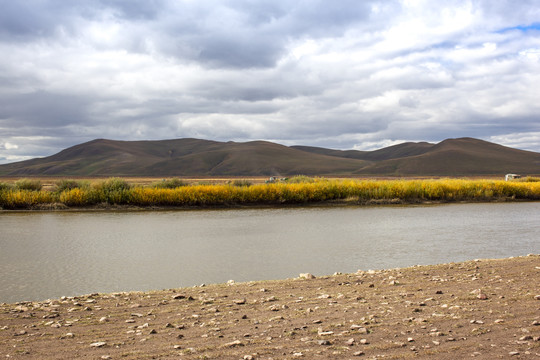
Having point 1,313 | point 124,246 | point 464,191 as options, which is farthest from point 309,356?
point 464,191

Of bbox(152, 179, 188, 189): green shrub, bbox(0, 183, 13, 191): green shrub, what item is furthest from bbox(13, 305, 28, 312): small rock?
bbox(0, 183, 13, 191): green shrub

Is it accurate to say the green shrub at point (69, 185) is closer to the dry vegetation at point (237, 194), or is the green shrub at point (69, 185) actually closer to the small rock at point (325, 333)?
the dry vegetation at point (237, 194)

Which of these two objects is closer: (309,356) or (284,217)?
(309,356)

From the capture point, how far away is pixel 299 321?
222 inches

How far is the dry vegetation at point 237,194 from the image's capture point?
27.6 m

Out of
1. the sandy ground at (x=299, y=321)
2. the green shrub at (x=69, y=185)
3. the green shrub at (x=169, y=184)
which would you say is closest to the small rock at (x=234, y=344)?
the sandy ground at (x=299, y=321)

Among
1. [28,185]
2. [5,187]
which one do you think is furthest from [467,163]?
[5,187]

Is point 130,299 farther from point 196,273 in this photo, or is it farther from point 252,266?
point 252,266

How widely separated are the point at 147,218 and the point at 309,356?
62.6ft

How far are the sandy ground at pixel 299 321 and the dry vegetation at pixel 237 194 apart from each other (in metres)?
20.9

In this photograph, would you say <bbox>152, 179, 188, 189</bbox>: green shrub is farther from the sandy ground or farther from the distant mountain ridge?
the distant mountain ridge

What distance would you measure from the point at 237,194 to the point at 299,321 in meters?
23.4

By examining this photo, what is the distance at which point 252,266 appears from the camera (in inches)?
425

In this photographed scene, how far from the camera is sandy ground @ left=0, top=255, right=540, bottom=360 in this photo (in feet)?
15.4
